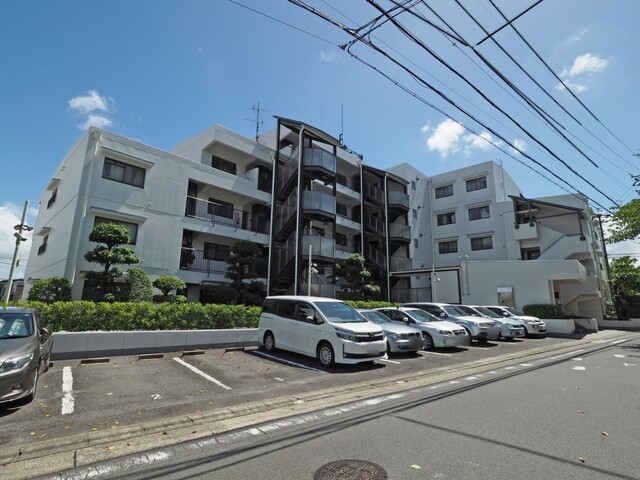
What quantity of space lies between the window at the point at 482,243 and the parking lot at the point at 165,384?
21.7m

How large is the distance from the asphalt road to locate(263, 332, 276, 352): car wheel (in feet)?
1.36

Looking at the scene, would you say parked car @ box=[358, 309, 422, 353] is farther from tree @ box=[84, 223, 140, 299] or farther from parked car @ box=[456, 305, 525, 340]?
tree @ box=[84, 223, 140, 299]

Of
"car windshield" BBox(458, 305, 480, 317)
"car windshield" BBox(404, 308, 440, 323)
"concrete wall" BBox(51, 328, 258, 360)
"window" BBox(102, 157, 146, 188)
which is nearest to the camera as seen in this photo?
"concrete wall" BBox(51, 328, 258, 360)

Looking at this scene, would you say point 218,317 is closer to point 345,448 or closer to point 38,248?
point 345,448

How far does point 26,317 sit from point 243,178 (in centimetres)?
1519

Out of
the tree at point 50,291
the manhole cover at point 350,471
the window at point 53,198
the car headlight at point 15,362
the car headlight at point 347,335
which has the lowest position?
the manhole cover at point 350,471

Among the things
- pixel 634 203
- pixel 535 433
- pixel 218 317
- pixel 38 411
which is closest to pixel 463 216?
pixel 634 203

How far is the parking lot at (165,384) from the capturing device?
474 centimetres

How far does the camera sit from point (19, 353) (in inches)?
193

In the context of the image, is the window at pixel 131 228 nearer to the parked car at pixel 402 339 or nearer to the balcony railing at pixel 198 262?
the balcony railing at pixel 198 262

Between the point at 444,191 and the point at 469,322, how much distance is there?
22733 millimetres

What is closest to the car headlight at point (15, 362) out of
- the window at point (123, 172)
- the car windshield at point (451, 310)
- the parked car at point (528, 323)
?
the window at point (123, 172)

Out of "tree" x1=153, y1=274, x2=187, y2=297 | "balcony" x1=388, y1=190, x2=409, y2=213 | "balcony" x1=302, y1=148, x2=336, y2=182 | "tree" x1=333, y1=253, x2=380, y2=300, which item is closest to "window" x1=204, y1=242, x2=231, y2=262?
"tree" x1=153, y1=274, x2=187, y2=297

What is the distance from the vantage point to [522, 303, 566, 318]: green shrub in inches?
804
